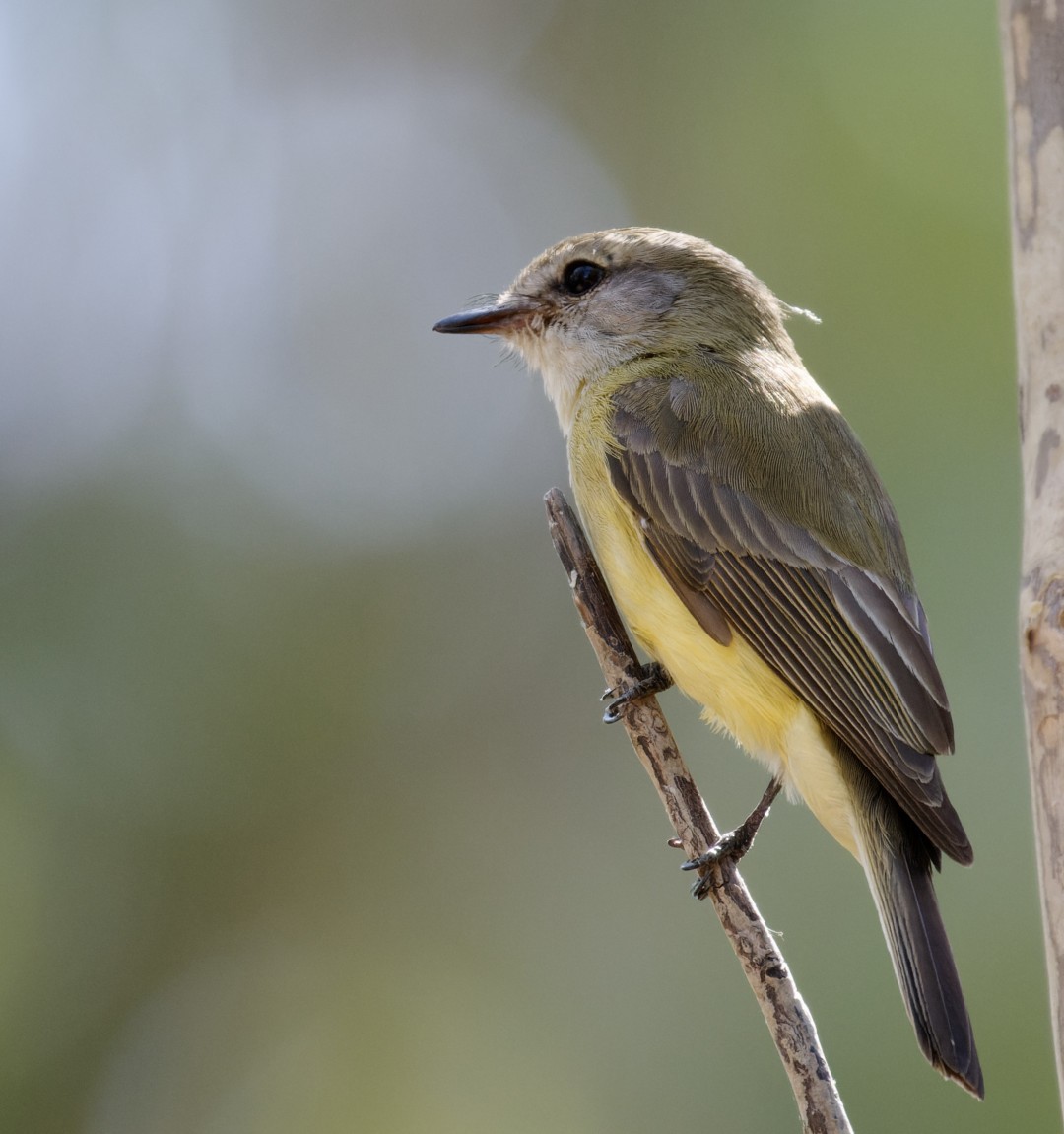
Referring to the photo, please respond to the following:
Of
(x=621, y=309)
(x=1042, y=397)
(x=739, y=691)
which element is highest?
(x=621, y=309)

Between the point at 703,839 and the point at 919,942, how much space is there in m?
0.45

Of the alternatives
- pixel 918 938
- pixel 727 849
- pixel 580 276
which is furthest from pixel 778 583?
pixel 580 276

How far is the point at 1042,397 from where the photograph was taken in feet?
7.04

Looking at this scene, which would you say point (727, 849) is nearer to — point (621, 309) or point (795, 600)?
point (795, 600)

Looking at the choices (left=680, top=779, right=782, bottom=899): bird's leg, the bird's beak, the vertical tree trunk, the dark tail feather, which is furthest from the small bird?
the vertical tree trunk

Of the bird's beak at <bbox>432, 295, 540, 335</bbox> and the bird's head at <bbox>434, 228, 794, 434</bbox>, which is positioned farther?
the bird's beak at <bbox>432, 295, 540, 335</bbox>

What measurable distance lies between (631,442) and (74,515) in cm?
351

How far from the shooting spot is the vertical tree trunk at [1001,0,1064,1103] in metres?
1.95

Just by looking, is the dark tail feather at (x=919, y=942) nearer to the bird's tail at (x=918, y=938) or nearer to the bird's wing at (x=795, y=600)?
the bird's tail at (x=918, y=938)

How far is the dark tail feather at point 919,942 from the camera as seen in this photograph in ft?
7.86

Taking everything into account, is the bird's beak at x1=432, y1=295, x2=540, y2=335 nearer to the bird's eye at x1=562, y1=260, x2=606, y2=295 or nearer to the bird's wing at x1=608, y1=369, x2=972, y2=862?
the bird's eye at x1=562, y1=260, x2=606, y2=295

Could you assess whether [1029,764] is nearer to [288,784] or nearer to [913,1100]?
[913,1100]

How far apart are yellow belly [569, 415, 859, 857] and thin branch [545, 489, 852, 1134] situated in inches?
2.8

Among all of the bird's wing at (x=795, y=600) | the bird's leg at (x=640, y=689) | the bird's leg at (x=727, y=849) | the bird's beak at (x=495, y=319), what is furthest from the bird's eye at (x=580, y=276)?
the bird's leg at (x=727, y=849)
